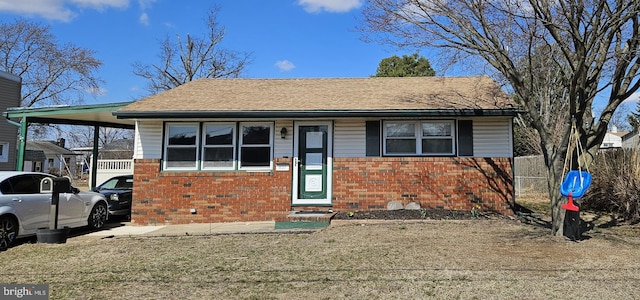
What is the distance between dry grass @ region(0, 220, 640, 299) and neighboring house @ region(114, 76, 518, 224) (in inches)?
89.1

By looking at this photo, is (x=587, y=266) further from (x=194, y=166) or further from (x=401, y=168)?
(x=194, y=166)

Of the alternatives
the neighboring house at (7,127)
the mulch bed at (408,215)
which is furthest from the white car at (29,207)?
the neighboring house at (7,127)

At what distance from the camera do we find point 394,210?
1055cm

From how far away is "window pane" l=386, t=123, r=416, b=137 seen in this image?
1099 centimetres

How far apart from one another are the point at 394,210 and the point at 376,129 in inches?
86.7

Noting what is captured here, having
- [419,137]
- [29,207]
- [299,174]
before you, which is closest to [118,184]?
[29,207]

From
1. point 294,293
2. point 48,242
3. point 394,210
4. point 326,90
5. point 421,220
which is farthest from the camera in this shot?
point 326,90

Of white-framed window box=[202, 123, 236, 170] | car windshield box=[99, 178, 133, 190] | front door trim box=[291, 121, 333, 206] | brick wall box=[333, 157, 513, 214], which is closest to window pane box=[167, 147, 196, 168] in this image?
white-framed window box=[202, 123, 236, 170]

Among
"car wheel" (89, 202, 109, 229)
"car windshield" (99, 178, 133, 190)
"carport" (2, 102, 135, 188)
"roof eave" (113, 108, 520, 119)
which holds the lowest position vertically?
"car wheel" (89, 202, 109, 229)

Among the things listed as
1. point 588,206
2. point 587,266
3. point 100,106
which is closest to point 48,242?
point 100,106

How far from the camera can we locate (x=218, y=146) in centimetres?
1118

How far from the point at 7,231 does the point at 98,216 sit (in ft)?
8.72

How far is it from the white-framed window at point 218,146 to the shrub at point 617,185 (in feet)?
33.4

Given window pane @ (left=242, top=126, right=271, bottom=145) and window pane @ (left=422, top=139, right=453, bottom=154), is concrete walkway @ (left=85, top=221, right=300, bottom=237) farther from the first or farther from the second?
window pane @ (left=422, top=139, right=453, bottom=154)
